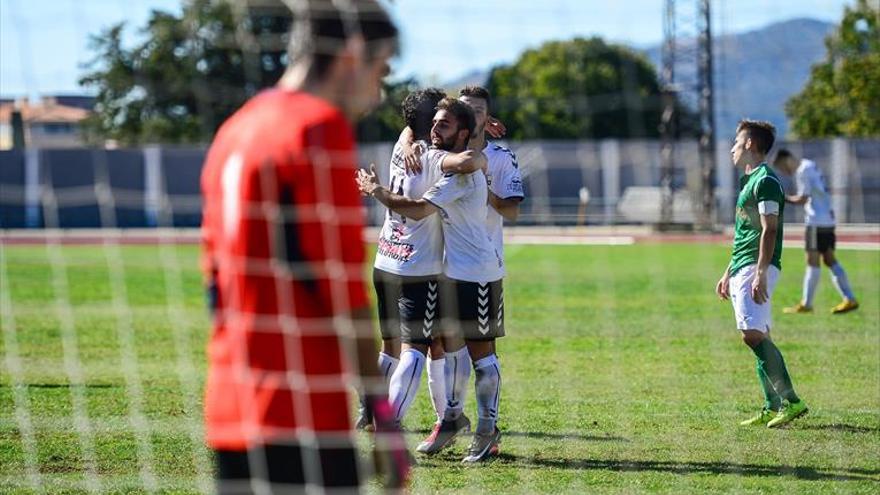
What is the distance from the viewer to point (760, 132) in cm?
837

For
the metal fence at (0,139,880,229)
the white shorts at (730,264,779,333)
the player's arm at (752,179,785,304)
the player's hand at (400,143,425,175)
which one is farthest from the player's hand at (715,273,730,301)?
the metal fence at (0,139,880,229)

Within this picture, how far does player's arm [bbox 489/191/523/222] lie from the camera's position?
25.3ft

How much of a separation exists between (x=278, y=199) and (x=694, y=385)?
732 centimetres

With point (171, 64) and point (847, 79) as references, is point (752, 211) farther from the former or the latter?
point (847, 79)

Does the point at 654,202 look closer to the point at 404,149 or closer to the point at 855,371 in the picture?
the point at 855,371

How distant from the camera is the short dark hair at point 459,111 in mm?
7086

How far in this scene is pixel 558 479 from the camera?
266 inches

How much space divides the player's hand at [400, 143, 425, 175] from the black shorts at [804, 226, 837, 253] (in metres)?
9.17

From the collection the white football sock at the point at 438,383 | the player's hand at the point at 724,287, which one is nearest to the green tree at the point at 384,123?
the player's hand at the point at 724,287

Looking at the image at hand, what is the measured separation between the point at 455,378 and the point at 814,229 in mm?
9203

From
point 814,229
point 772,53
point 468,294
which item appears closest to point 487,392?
point 468,294

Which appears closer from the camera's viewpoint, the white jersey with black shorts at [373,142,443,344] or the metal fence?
the white jersey with black shorts at [373,142,443,344]

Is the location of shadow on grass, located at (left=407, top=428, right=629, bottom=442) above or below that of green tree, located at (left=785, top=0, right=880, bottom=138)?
below

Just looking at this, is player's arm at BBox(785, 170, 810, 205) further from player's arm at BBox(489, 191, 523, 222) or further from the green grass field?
player's arm at BBox(489, 191, 523, 222)
